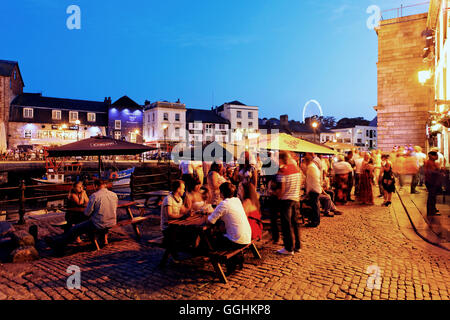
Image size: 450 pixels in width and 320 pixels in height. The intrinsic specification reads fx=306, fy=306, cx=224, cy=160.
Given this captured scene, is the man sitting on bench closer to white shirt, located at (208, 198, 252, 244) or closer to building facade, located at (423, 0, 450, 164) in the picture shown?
white shirt, located at (208, 198, 252, 244)

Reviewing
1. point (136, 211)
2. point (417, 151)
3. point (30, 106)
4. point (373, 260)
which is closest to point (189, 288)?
point (373, 260)

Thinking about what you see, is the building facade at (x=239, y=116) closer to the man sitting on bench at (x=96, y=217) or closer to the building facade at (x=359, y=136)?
the building facade at (x=359, y=136)

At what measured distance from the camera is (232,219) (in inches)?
180

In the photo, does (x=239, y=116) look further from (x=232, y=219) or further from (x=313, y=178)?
(x=232, y=219)

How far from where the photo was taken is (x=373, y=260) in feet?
17.5

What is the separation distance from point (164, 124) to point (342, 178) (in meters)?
46.0

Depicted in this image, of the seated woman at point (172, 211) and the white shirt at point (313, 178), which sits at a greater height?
the white shirt at point (313, 178)

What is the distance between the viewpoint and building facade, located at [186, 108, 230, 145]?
5719cm

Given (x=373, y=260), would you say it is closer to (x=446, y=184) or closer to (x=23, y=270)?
(x=23, y=270)

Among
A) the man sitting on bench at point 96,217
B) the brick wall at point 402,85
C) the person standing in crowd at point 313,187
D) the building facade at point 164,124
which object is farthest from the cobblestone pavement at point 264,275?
the building facade at point 164,124

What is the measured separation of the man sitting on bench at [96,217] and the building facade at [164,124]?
4709cm

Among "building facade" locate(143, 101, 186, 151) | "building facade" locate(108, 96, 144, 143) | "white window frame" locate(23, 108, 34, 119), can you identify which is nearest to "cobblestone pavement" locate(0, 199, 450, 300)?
"building facade" locate(143, 101, 186, 151)

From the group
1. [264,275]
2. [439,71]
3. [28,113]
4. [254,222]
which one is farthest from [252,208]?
[28,113]

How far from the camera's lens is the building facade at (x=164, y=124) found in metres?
53.8
